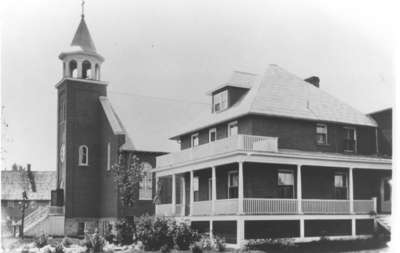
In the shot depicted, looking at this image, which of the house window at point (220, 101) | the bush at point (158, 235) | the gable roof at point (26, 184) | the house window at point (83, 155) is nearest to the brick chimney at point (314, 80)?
the house window at point (220, 101)

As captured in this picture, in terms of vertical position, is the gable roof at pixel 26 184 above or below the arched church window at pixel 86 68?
below

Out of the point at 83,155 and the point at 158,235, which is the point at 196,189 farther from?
the point at 83,155

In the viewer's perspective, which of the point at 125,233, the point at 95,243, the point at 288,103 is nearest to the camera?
the point at 95,243

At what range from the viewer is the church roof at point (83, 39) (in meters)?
44.1

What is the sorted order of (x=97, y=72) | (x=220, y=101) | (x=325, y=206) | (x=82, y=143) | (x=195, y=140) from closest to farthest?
(x=325, y=206) → (x=220, y=101) → (x=195, y=140) → (x=82, y=143) → (x=97, y=72)

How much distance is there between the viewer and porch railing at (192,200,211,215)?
29.9 metres

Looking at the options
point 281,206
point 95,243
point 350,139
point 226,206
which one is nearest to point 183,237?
point 226,206

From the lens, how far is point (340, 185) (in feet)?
106

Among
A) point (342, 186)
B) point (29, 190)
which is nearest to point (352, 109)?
point (342, 186)

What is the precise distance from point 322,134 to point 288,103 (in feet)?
9.05

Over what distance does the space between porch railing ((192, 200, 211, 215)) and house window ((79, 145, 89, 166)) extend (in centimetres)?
1519

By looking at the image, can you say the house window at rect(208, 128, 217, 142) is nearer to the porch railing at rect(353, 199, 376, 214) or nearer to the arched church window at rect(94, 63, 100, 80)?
the porch railing at rect(353, 199, 376, 214)

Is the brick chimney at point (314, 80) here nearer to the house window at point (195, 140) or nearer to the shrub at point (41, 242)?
the house window at point (195, 140)

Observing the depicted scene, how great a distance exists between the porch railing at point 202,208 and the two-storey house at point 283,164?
0.05 metres
